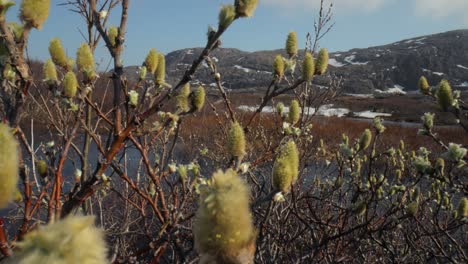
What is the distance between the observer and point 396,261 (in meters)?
2.16

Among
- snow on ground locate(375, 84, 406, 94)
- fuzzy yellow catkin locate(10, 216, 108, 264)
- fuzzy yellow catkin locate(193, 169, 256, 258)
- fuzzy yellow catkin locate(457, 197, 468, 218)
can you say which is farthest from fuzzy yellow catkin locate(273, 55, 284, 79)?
snow on ground locate(375, 84, 406, 94)

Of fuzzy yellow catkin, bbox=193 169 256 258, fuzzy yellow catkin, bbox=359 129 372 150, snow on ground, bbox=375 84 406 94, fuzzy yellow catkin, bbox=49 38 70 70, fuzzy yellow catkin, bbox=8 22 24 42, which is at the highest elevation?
fuzzy yellow catkin, bbox=8 22 24 42

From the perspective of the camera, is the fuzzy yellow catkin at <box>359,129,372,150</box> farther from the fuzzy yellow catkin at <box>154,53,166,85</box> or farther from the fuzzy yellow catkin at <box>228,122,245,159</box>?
the fuzzy yellow catkin at <box>228,122,245,159</box>

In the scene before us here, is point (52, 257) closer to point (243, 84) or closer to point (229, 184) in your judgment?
point (229, 184)

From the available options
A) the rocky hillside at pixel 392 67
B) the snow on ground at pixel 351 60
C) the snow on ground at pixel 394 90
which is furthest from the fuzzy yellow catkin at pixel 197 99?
the snow on ground at pixel 351 60

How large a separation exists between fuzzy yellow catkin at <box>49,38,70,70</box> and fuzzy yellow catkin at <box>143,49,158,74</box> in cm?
31

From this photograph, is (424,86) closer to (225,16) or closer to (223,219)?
(225,16)

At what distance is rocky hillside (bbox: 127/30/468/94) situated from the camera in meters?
52.2

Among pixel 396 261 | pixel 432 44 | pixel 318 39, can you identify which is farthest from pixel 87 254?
pixel 432 44

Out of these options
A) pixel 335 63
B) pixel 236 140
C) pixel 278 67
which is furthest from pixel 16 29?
pixel 335 63

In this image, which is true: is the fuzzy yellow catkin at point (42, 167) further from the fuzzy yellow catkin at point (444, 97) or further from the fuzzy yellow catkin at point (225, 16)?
the fuzzy yellow catkin at point (444, 97)

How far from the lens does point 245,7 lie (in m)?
1.05

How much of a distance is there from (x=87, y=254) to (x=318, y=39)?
3.02 m

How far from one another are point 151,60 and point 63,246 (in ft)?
4.42
